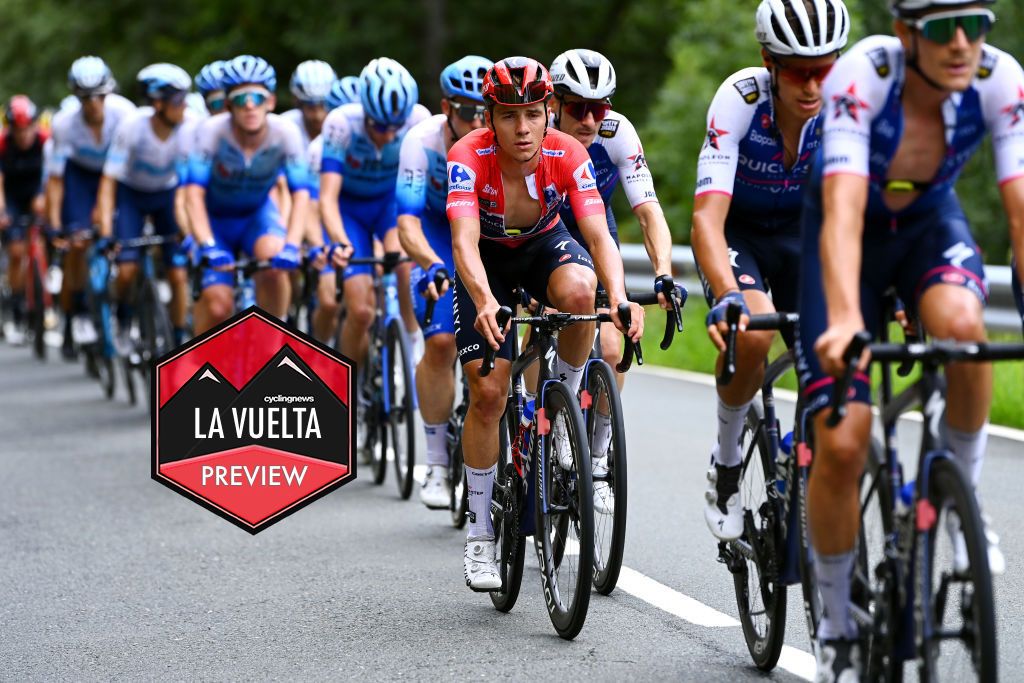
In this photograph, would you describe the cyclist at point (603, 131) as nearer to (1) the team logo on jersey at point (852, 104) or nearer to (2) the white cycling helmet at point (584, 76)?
(2) the white cycling helmet at point (584, 76)

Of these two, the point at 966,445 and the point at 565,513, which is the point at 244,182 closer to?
the point at 565,513

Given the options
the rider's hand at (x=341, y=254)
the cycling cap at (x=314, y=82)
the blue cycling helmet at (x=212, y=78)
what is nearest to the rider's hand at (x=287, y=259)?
the rider's hand at (x=341, y=254)

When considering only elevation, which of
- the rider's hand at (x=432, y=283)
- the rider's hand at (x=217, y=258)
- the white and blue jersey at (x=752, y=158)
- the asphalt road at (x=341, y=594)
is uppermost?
the white and blue jersey at (x=752, y=158)

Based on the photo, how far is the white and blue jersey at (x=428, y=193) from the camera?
8141 millimetres

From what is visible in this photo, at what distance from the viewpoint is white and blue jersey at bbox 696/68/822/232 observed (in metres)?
5.75

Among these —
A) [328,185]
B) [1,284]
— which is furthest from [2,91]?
[328,185]

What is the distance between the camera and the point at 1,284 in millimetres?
20500

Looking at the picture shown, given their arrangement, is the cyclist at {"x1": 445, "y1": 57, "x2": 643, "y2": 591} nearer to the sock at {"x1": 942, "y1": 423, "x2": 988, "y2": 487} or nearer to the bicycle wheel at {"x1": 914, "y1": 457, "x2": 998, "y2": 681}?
the sock at {"x1": 942, "y1": 423, "x2": 988, "y2": 487}

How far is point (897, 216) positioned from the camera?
15.9 ft

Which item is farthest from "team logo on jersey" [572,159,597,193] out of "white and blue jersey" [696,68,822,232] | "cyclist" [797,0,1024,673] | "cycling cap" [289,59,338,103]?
"cycling cap" [289,59,338,103]

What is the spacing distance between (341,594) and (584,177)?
2000mm

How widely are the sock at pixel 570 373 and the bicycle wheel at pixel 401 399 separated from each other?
93.3 inches

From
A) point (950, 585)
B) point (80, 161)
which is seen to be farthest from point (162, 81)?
point (950, 585)

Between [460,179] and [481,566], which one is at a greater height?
[460,179]
